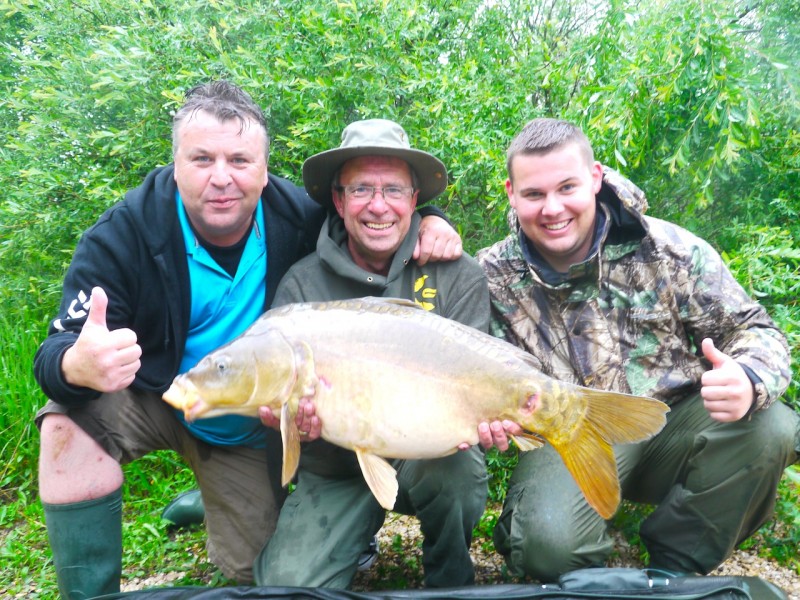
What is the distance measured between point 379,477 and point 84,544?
36.6 inches

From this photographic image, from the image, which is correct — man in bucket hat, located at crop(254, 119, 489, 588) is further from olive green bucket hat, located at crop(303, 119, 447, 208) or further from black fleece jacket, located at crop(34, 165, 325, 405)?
black fleece jacket, located at crop(34, 165, 325, 405)

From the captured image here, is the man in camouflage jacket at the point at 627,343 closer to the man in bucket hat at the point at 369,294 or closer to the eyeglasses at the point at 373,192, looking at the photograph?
the man in bucket hat at the point at 369,294

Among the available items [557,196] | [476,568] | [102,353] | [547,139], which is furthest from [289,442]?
[547,139]

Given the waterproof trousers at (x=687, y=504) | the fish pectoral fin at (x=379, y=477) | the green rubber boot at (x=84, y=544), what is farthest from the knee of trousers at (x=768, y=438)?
the green rubber boot at (x=84, y=544)

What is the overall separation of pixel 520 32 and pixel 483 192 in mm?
1115

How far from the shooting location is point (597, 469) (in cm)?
188

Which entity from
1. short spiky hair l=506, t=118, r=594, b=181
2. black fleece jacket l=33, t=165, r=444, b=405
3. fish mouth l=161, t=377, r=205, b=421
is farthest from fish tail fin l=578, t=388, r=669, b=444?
black fleece jacket l=33, t=165, r=444, b=405

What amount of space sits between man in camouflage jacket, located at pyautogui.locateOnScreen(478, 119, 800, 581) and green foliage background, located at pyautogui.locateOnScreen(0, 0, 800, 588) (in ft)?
1.75

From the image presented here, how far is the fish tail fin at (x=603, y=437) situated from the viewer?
1.84 meters

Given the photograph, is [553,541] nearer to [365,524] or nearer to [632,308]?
[365,524]

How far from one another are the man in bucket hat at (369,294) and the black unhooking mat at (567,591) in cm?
28

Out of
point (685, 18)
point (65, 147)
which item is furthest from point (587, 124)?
point (65, 147)

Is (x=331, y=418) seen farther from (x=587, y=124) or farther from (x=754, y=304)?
(x=587, y=124)

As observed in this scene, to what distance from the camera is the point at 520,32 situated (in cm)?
399
